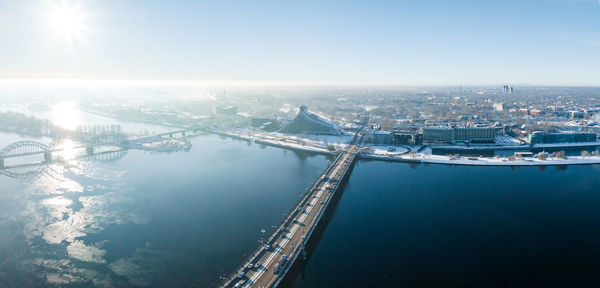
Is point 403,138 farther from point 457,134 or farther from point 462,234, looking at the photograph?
point 462,234

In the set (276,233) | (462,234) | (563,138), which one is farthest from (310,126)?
(276,233)

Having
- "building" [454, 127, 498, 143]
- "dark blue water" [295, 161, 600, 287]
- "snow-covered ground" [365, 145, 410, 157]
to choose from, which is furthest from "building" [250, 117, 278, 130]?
"dark blue water" [295, 161, 600, 287]

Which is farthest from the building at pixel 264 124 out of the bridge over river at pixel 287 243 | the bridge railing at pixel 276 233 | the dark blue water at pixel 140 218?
the bridge railing at pixel 276 233

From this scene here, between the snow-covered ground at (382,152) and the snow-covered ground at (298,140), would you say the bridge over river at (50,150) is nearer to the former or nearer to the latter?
the snow-covered ground at (298,140)

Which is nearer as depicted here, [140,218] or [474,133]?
[140,218]

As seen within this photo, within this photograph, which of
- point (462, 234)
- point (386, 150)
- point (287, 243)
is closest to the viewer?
point (287, 243)

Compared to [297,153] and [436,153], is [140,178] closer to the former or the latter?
[297,153]

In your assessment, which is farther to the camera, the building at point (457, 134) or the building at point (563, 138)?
the building at point (457, 134)
